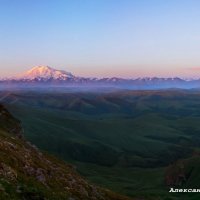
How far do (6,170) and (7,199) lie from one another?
9985 mm

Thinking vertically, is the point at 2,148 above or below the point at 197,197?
above

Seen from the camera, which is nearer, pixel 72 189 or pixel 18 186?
pixel 18 186

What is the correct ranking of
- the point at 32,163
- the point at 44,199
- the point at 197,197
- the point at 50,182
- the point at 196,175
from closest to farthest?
the point at 44,199, the point at 50,182, the point at 32,163, the point at 197,197, the point at 196,175

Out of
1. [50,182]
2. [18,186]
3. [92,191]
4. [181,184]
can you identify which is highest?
[18,186]

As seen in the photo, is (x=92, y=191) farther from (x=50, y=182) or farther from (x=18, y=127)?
(x=18, y=127)

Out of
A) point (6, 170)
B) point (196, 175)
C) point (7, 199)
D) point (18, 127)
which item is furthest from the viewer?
point (196, 175)

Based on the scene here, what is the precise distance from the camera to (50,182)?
50.1 meters

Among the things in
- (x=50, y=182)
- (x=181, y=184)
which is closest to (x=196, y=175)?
(x=181, y=184)

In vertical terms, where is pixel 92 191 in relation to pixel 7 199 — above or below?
below

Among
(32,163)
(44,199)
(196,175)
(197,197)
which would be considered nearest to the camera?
(44,199)

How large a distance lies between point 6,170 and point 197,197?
128 meters

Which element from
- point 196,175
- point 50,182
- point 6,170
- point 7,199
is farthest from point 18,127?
point 196,175

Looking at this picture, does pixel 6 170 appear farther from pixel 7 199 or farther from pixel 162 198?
pixel 162 198

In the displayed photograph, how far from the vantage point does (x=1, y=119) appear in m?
110
